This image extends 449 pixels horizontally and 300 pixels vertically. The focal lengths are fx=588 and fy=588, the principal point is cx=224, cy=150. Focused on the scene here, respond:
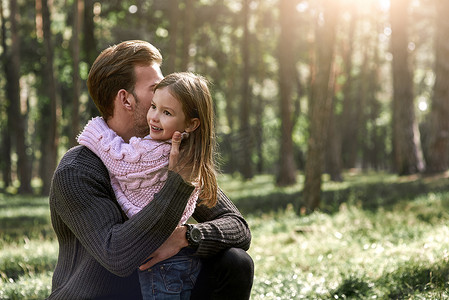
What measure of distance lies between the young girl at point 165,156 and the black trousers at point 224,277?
15 centimetres

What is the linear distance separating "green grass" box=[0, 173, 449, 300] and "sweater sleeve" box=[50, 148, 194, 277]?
2.39 metres

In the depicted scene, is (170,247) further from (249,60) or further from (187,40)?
(249,60)

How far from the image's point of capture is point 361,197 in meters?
13.6

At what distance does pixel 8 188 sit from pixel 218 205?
29.9 meters

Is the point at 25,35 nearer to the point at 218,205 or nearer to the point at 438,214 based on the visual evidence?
the point at 438,214

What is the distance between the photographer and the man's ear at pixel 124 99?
3252 millimetres

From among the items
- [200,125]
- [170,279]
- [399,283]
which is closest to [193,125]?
[200,125]

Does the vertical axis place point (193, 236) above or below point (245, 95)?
above

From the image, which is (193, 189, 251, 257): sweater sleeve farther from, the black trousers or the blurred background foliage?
the blurred background foliage

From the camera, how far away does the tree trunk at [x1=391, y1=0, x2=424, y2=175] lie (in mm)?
17641

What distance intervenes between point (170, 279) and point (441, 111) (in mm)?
15227

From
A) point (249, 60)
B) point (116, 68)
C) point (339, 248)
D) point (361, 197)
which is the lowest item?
point (361, 197)

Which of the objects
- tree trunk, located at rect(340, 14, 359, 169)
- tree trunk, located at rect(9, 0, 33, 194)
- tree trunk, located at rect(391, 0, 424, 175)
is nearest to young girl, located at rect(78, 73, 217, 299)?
tree trunk, located at rect(391, 0, 424, 175)

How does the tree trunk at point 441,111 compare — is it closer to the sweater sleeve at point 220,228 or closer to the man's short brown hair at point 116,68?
the sweater sleeve at point 220,228
